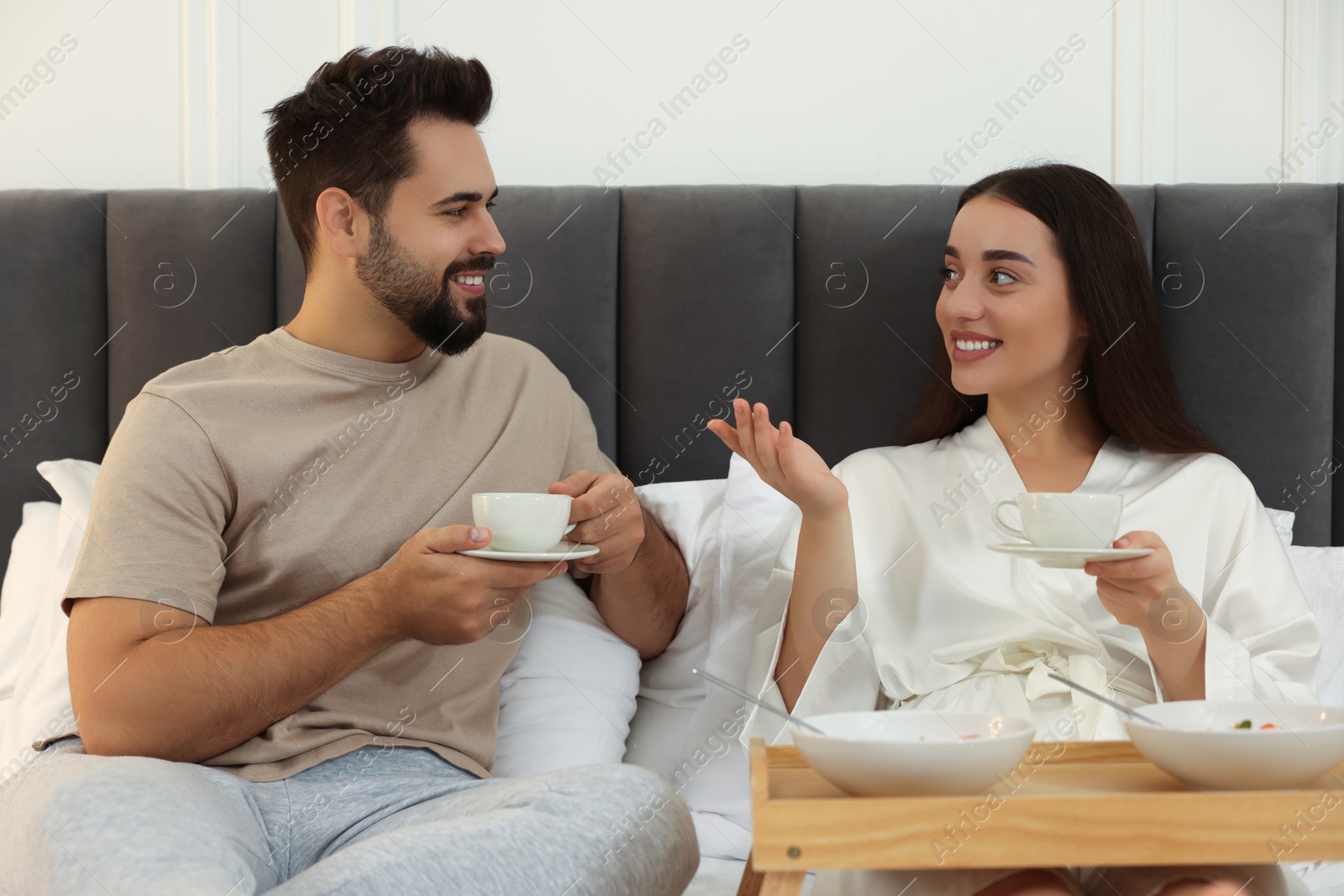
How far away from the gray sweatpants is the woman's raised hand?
1.29 feet

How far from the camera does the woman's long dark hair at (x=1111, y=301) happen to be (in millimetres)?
1523

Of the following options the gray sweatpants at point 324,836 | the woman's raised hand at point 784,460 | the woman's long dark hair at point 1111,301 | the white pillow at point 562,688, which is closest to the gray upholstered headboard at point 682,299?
the woman's long dark hair at point 1111,301

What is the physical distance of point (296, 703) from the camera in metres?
1.25

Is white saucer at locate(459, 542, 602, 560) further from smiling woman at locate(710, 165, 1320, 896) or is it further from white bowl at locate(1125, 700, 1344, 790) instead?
white bowl at locate(1125, 700, 1344, 790)

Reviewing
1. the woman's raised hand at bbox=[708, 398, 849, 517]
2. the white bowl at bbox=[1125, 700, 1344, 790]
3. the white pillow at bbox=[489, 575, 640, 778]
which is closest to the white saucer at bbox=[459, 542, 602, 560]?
the woman's raised hand at bbox=[708, 398, 849, 517]

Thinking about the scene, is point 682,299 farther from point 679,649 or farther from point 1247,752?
point 1247,752

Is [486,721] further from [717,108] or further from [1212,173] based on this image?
[1212,173]

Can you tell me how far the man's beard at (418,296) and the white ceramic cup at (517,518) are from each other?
440 millimetres

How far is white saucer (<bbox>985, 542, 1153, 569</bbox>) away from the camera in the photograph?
1055 mm

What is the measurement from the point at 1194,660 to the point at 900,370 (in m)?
0.70

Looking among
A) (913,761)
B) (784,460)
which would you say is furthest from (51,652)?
(913,761)

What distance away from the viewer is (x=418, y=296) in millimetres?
1502

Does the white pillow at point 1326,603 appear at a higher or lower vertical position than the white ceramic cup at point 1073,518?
lower

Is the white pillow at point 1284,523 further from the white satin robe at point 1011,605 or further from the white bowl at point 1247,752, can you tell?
the white bowl at point 1247,752
